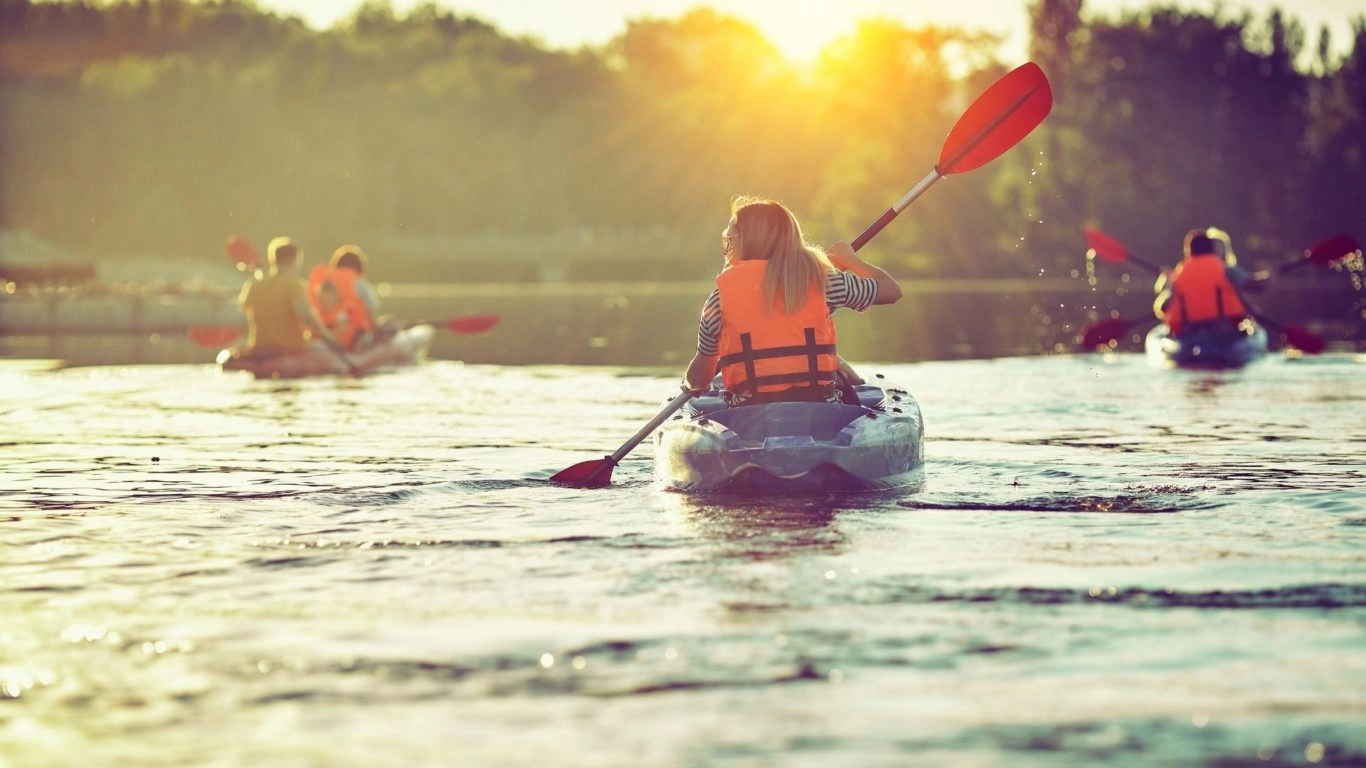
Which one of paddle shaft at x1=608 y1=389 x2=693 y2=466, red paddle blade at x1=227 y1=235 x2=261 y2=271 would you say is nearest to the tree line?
red paddle blade at x1=227 y1=235 x2=261 y2=271

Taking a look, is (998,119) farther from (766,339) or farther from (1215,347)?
(1215,347)

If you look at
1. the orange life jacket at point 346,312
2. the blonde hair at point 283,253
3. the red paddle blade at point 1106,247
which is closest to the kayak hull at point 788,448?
the blonde hair at point 283,253

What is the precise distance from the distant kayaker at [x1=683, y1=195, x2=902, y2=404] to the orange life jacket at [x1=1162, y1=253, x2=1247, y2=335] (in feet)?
34.2

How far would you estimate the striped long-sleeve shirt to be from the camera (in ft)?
30.8

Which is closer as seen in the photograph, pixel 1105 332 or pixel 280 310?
pixel 280 310

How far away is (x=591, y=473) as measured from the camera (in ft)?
33.5

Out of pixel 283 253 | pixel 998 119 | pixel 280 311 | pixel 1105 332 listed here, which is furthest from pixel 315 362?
pixel 998 119

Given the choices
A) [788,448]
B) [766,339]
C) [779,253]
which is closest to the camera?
[788,448]

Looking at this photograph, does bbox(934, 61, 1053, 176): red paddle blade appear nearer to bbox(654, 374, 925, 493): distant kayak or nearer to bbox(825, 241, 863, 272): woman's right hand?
bbox(825, 241, 863, 272): woman's right hand

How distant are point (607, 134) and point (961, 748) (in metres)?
80.2

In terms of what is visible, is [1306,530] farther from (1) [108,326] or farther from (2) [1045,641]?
(1) [108,326]

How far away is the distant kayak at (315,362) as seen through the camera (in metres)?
19.6

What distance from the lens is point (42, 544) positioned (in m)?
8.16

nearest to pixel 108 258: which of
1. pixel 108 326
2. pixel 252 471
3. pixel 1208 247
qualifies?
pixel 108 326
